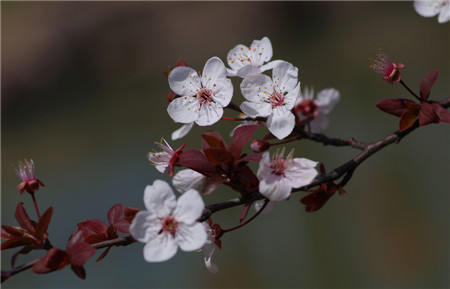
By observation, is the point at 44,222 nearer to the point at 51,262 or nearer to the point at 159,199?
the point at 51,262

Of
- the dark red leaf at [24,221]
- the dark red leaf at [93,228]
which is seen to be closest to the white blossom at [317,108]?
the dark red leaf at [93,228]

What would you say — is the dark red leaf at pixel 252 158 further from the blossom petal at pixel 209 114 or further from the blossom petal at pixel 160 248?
the blossom petal at pixel 160 248

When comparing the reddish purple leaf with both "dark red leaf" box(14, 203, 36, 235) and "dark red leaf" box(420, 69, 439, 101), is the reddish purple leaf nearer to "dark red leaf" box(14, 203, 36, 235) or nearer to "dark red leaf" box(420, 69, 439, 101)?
"dark red leaf" box(420, 69, 439, 101)

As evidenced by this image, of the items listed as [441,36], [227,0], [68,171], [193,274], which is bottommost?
[193,274]

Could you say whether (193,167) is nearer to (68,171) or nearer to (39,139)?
(68,171)

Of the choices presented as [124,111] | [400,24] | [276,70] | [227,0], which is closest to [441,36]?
[400,24]

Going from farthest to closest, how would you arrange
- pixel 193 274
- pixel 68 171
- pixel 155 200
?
1. pixel 68 171
2. pixel 193 274
3. pixel 155 200
